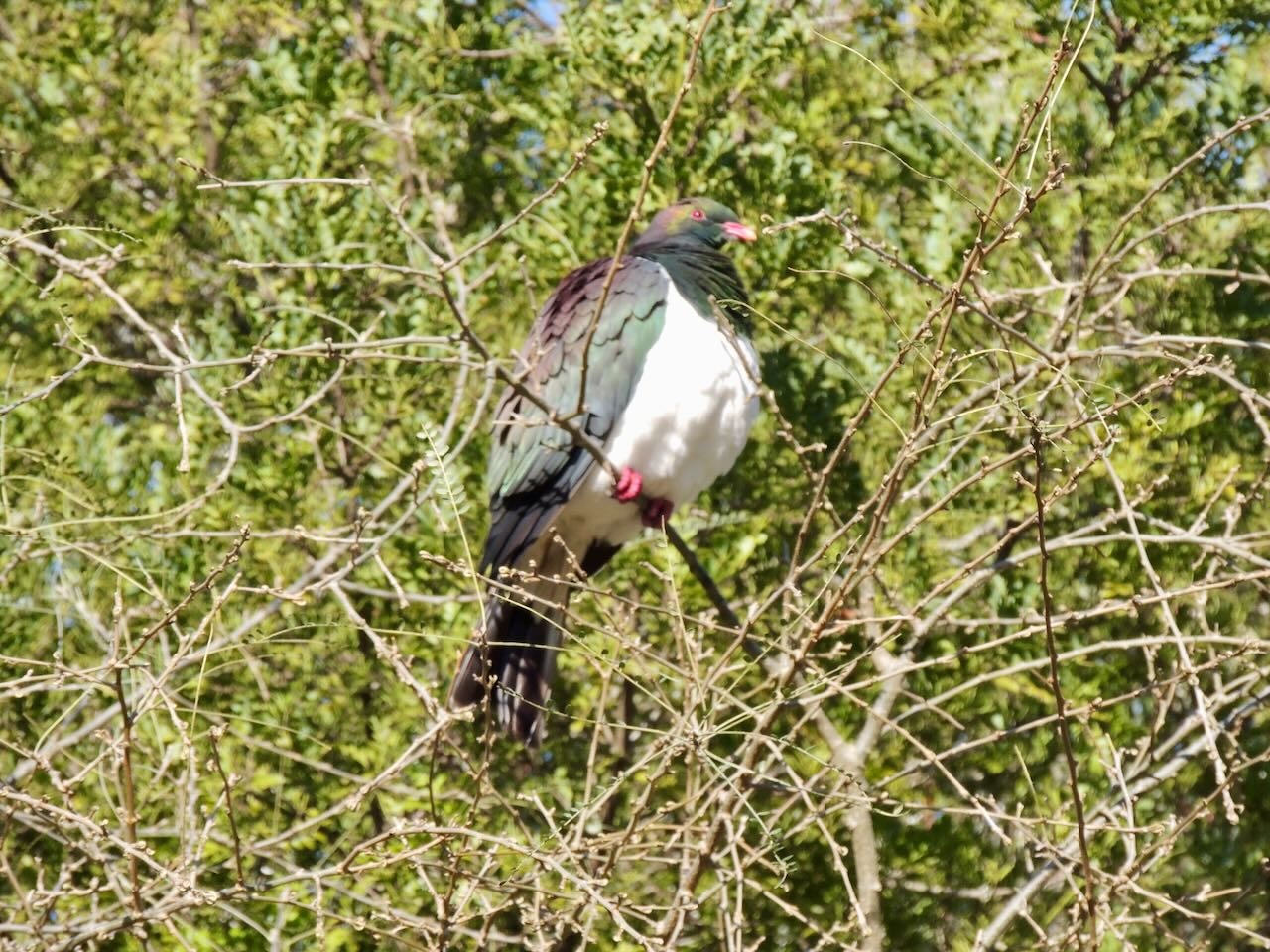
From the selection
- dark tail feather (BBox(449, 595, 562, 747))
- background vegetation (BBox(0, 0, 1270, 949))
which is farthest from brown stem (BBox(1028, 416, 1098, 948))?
dark tail feather (BBox(449, 595, 562, 747))

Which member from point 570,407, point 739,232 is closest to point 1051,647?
point 570,407

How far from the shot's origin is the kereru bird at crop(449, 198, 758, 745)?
4504 mm

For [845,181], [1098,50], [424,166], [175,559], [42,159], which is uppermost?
[1098,50]

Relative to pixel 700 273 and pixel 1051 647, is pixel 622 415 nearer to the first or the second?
pixel 700 273

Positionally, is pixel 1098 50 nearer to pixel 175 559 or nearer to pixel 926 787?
pixel 926 787

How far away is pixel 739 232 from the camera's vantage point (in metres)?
4.78

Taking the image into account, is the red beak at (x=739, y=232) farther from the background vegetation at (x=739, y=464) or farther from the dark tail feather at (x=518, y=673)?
the dark tail feather at (x=518, y=673)

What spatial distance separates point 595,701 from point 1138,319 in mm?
1762

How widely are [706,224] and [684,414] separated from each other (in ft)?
1.98

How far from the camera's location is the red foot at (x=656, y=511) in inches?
184

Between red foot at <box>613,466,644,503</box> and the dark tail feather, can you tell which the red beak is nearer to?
red foot at <box>613,466,644,503</box>

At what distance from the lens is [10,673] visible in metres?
4.74

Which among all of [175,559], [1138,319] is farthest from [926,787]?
[175,559]

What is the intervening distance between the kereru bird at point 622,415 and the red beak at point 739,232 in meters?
0.01
